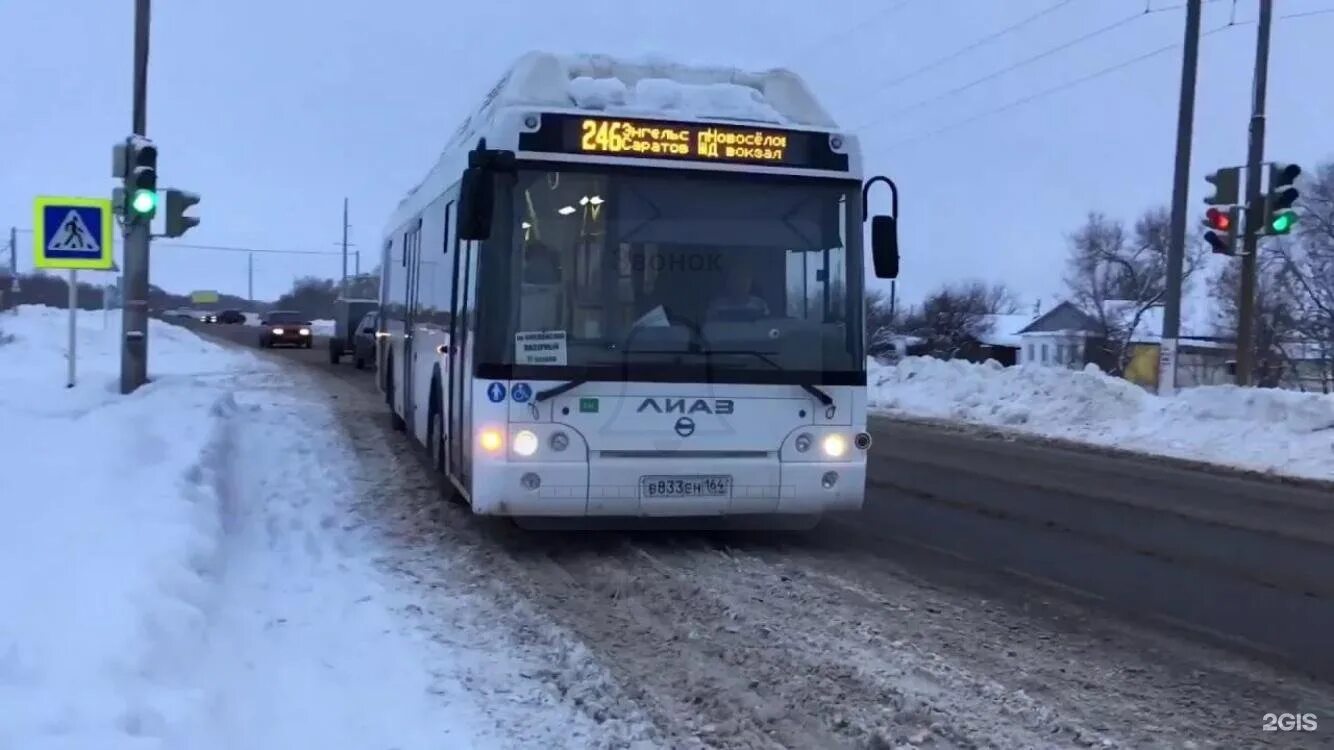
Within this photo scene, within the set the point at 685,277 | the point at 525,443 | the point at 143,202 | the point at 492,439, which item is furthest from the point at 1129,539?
the point at 143,202

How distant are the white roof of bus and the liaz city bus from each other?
3 cm

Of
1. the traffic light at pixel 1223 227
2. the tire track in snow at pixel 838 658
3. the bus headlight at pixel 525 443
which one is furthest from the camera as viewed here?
the traffic light at pixel 1223 227

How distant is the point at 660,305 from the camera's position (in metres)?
8.64

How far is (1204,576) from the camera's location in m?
8.84

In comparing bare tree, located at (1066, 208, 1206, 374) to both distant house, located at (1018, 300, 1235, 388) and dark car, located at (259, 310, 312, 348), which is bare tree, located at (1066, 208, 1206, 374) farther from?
dark car, located at (259, 310, 312, 348)

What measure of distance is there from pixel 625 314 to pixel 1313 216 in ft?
212

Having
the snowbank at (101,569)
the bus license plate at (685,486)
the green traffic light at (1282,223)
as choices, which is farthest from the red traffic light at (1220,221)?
the snowbank at (101,569)

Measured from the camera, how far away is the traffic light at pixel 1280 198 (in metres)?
20.2

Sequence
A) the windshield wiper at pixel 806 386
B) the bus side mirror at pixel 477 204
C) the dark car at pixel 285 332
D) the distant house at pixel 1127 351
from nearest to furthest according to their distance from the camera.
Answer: the bus side mirror at pixel 477 204 → the windshield wiper at pixel 806 386 → the distant house at pixel 1127 351 → the dark car at pixel 285 332

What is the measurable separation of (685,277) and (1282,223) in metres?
15.1

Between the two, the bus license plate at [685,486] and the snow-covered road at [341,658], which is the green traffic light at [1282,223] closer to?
the bus license plate at [685,486]

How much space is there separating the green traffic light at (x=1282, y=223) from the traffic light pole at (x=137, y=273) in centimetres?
1684

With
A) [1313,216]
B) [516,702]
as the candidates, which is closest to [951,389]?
[516,702]

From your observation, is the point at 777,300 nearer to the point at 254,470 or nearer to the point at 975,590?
the point at 975,590
